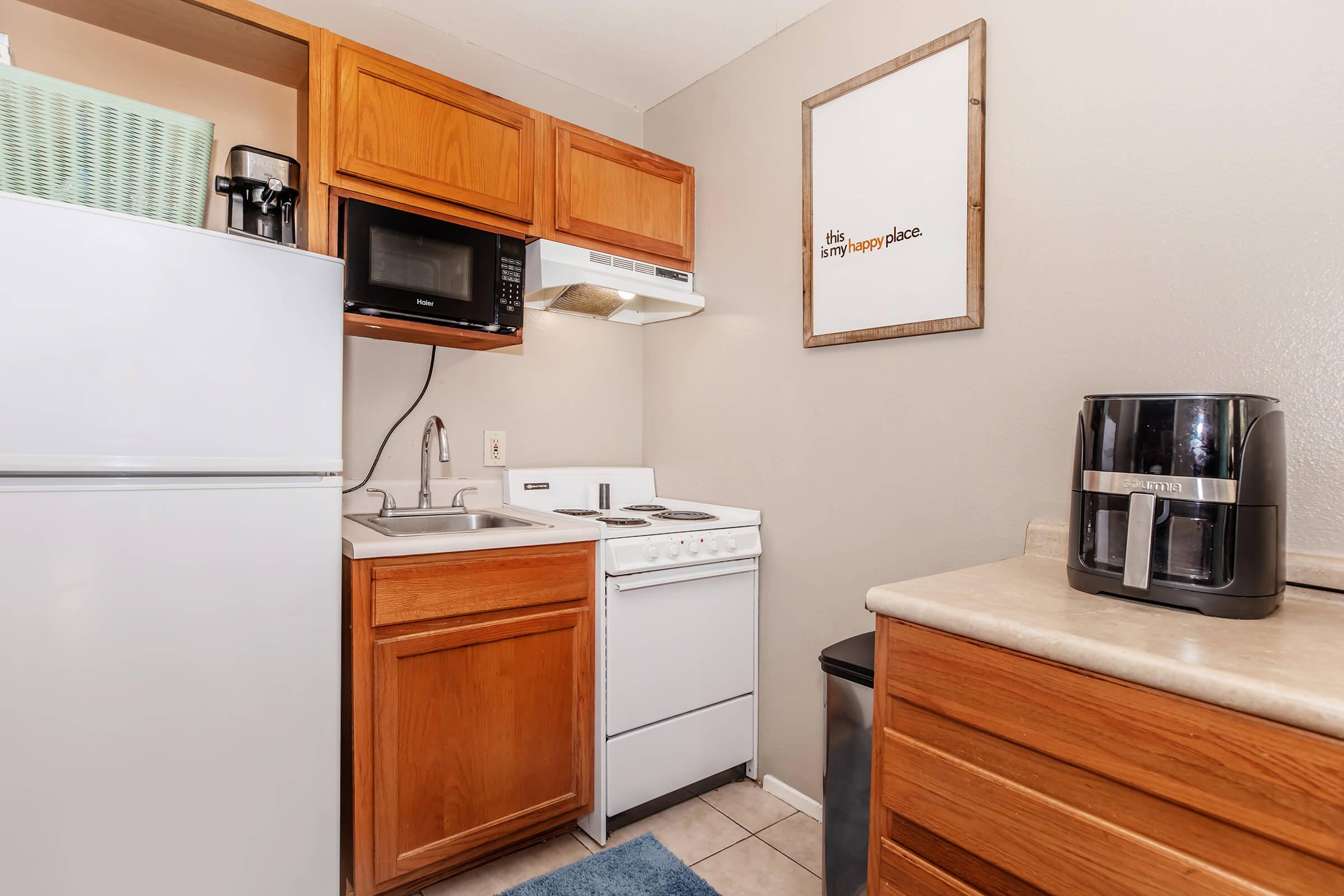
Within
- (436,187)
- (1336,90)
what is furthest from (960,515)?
(436,187)

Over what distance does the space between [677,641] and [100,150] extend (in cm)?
189

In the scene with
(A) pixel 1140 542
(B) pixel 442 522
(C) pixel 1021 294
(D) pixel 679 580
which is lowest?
(D) pixel 679 580

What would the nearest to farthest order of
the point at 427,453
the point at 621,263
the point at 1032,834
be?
the point at 1032,834 < the point at 427,453 < the point at 621,263

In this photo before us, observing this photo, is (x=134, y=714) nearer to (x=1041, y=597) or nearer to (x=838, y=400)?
(x=1041, y=597)

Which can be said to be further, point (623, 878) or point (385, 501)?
point (385, 501)

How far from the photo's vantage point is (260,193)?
5.30 ft

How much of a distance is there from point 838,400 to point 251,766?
1802mm

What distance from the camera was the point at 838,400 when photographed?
6.76 feet

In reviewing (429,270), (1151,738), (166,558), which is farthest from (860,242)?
(166,558)

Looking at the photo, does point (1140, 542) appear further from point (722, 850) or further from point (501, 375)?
point (501, 375)

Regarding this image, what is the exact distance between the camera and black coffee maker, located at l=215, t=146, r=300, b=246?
5.28 ft

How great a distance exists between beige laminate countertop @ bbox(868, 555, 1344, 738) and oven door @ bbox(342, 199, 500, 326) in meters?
1.47

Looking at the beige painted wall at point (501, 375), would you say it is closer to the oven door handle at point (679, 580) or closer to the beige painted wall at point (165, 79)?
the beige painted wall at point (165, 79)

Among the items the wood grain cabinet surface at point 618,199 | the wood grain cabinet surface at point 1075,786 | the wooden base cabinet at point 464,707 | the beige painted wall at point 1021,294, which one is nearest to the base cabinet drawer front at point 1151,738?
the wood grain cabinet surface at point 1075,786
